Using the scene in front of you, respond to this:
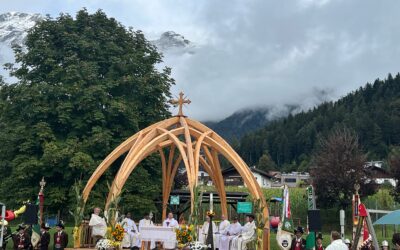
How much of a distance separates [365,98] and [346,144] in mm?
71040

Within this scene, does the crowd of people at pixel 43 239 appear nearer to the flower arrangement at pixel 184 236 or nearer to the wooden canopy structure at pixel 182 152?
the wooden canopy structure at pixel 182 152

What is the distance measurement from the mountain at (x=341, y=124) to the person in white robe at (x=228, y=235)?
2348 inches

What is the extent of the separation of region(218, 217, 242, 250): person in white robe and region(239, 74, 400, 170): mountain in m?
59.7

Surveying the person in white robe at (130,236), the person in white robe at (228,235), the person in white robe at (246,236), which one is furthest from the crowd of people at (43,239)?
the person in white robe at (246,236)

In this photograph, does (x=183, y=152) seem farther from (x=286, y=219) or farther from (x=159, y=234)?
(x=286, y=219)

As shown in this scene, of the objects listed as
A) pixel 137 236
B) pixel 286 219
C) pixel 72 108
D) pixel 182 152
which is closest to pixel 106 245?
pixel 137 236

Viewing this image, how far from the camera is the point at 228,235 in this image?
1636 cm

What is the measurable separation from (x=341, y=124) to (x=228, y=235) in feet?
234

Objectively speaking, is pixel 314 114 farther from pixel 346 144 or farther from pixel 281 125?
pixel 346 144

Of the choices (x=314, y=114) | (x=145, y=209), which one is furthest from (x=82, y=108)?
(x=314, y=114)

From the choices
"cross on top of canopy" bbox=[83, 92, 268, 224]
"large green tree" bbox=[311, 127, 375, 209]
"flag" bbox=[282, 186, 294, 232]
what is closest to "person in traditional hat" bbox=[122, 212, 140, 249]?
"cross on top of canopy" bbox=[83, 92, 268, 224]

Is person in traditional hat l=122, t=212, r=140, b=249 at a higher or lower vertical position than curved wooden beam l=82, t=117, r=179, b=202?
lower

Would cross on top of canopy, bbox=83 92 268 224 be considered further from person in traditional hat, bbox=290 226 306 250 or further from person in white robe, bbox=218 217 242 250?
person in traditional hat, bbox=290 226 306 250

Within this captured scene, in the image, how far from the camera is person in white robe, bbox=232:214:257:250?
15.7 meters
